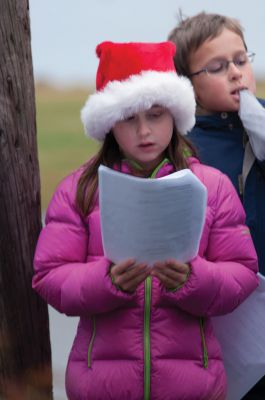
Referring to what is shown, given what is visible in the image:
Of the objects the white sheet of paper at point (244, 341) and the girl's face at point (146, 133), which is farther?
the white sheet of paper at point (244, 341)

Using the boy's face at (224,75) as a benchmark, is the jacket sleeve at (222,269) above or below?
below

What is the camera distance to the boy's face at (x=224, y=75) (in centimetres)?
240

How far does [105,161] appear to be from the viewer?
2152mm

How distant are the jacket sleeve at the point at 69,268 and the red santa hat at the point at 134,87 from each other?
23cm

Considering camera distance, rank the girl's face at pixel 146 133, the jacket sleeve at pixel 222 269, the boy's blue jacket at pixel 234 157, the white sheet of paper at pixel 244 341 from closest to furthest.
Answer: the jacket sleeve at pixel 222 269, the girl's face at pixel 146 133, the white sheet of paper at pixel 244 341, the boy's blue jacket at pixel 234 157

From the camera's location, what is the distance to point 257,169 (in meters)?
2.39

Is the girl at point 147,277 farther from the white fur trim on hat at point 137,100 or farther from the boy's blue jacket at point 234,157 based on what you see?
the boy's blue jacket at point 234,157

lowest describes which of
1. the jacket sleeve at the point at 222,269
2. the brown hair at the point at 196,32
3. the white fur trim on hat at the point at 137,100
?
the jacket sleeve at the point at 222,269

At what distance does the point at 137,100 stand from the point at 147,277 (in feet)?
1.56

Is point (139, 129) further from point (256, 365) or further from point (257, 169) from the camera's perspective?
point (256, 365)

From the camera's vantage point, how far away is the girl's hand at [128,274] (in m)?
1.82

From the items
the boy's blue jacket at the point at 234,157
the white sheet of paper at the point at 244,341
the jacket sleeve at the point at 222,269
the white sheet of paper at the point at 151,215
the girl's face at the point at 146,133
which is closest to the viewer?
the white sheet of paper at the point at 151,215

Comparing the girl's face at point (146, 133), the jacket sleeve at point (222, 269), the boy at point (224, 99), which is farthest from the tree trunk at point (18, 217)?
the jacket sleeve at point (222, 269)

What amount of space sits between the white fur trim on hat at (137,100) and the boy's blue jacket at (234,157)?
30cm
